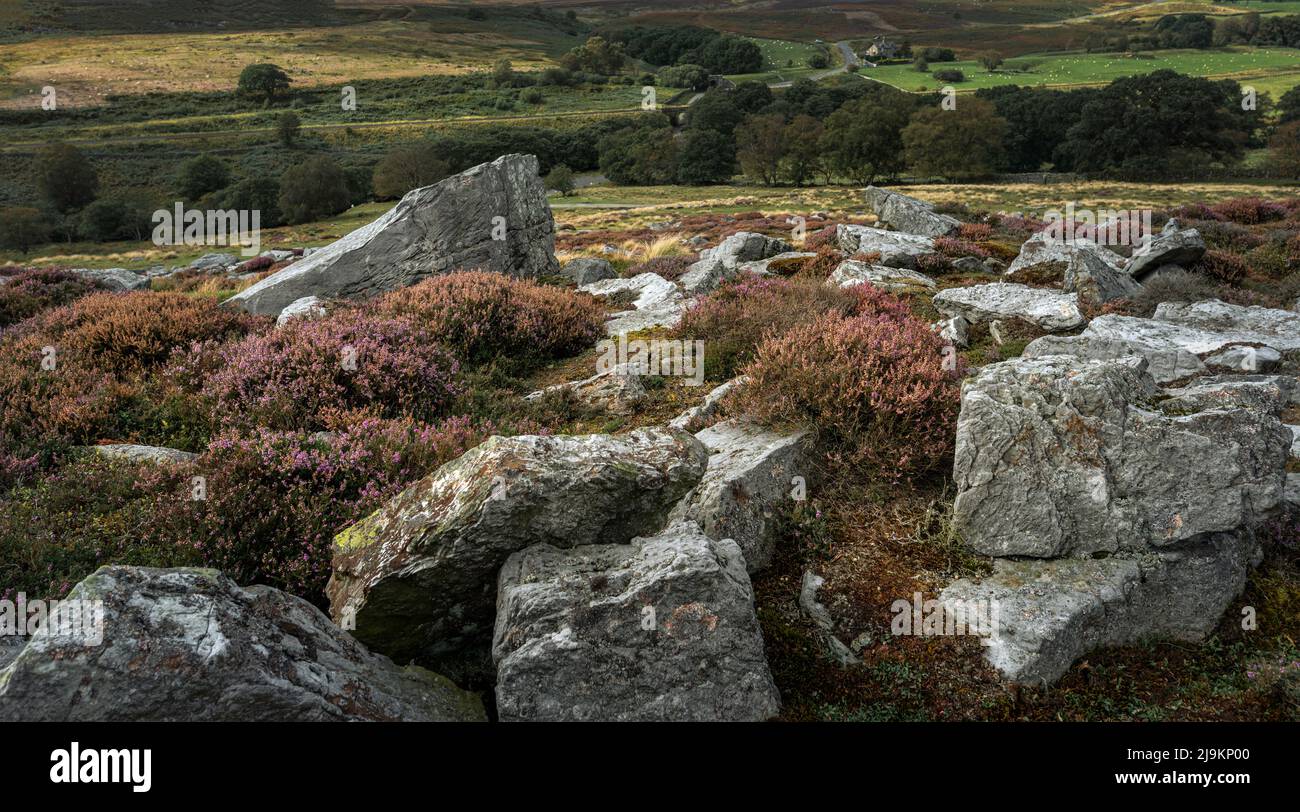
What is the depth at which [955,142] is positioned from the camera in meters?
86.6

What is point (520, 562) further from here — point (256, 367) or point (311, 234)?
point (311, 234)

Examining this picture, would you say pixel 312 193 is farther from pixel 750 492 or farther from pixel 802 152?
pixel 750 492

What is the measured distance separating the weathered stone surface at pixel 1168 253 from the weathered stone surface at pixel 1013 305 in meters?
5.39

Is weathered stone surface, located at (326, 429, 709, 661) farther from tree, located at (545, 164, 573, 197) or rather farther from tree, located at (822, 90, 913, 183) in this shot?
tree, located at (822, 90, 913, 183)

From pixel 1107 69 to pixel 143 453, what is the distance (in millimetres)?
182207

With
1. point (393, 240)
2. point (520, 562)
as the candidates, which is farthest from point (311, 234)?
point (520, 562)

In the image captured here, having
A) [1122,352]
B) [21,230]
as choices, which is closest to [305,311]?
[1122,352]

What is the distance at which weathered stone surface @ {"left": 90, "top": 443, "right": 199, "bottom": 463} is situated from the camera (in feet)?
25.5

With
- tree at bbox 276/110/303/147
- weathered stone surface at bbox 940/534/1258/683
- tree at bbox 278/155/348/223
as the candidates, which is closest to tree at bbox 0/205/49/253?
tree at bbox 278/155/348/223

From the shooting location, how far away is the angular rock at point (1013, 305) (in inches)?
436

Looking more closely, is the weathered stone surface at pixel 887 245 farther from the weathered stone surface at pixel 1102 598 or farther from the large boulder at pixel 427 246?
the weathered stone surface at pixel 1102 598

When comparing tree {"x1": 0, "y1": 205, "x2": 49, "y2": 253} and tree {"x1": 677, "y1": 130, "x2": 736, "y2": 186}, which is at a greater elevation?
tree {"x1": 677, "y1": 130, "x2": 736, "y2": 186}

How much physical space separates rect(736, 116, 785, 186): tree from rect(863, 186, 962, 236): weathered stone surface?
75797mm
